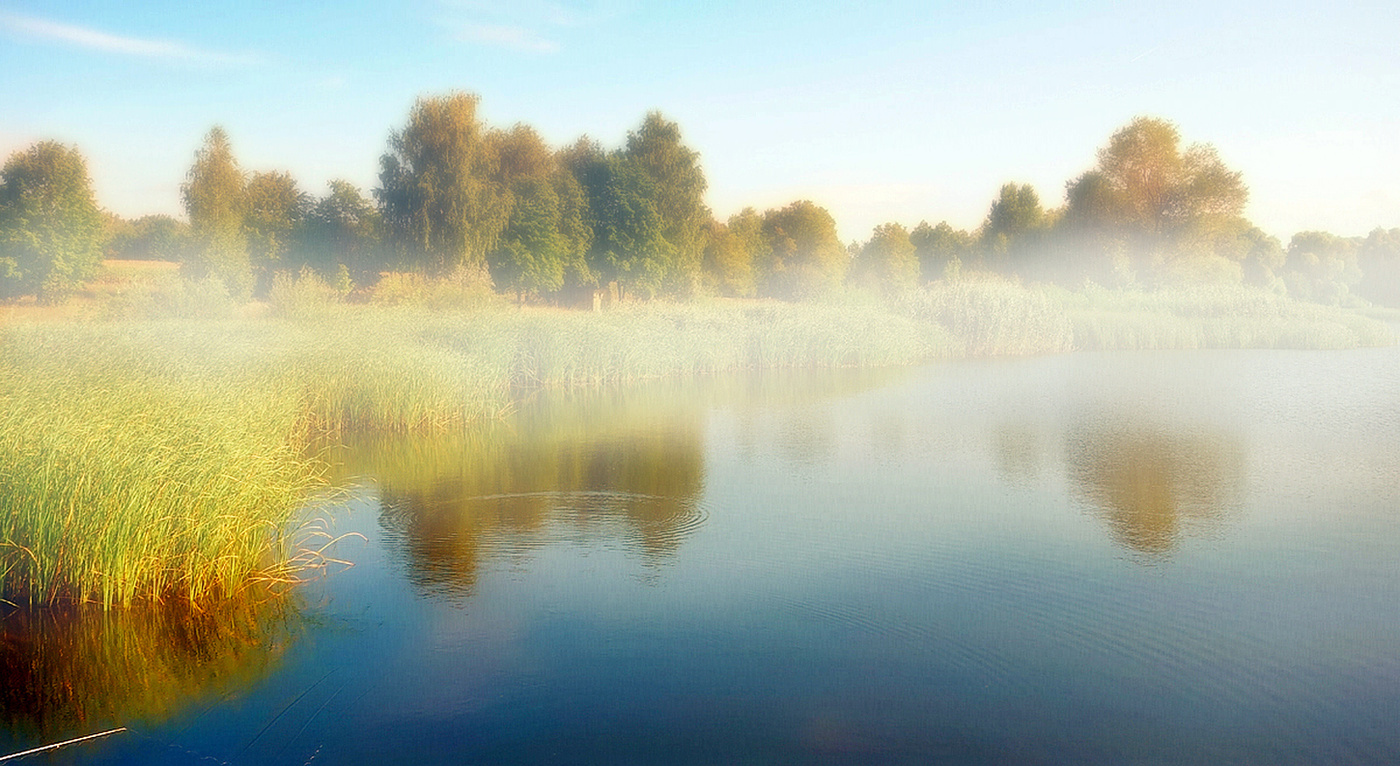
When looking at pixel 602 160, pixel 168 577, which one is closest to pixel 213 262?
pixel 602 160

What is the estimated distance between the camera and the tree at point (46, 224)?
34312mm

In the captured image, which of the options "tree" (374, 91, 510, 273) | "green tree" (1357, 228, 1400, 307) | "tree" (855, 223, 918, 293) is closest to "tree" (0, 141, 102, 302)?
"tree" (374, 91, 510, 273)

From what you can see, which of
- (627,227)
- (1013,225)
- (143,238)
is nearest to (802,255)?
(1013,225)

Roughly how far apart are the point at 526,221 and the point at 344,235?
10.2 metres

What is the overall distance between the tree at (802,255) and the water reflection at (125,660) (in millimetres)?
49792

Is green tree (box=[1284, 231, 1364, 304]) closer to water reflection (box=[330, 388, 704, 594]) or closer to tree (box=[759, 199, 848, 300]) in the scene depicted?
tree (box=[759, 199, 848, 300])

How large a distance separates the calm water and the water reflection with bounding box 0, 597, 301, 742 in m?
0.02

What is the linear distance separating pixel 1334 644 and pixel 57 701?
658 cm

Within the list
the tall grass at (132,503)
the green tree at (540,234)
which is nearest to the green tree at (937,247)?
the green tree at (540,234)

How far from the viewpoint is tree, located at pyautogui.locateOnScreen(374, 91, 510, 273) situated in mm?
33688

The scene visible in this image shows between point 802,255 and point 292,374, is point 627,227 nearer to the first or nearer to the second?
point 802,255

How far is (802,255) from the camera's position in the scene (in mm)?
56656

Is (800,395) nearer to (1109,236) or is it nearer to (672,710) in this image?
(672,710)

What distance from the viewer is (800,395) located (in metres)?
16.4
